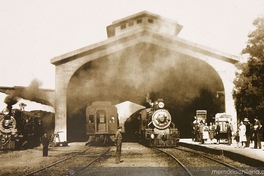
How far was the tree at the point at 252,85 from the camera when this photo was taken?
586 inches

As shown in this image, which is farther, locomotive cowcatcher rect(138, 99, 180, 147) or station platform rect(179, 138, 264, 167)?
locomotive cowcatcher rect(138, 99, 180, 147)

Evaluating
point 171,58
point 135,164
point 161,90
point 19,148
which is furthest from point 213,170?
point 161,90

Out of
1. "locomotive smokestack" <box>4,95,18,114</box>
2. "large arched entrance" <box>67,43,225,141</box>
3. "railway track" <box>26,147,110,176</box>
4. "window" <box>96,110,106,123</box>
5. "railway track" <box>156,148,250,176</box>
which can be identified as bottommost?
"railway track" <box>156,148,250,176</box>

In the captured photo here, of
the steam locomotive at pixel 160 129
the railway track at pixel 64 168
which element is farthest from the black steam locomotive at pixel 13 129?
the steam locomotive at pixel 160 129

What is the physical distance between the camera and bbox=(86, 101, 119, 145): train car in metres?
17.0

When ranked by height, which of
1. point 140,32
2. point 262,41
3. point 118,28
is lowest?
point 262,41

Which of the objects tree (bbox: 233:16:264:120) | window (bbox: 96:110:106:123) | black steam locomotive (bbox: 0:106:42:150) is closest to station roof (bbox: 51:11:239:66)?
tree (bbox: 233:16:264:120)

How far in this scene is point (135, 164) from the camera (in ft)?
31.5

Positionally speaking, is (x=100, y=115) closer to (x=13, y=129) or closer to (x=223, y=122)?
(x=13, y=129)

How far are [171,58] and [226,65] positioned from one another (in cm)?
269

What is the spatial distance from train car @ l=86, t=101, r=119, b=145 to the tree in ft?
18.9

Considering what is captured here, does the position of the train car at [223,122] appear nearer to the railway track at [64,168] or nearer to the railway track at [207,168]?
the railway track at [207,168]

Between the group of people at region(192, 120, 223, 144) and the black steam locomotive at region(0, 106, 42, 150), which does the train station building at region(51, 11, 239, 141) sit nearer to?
the group of people at region(192, 120, 223, 144)

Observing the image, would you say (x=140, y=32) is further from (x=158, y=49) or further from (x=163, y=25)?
(x=163, y=25)
